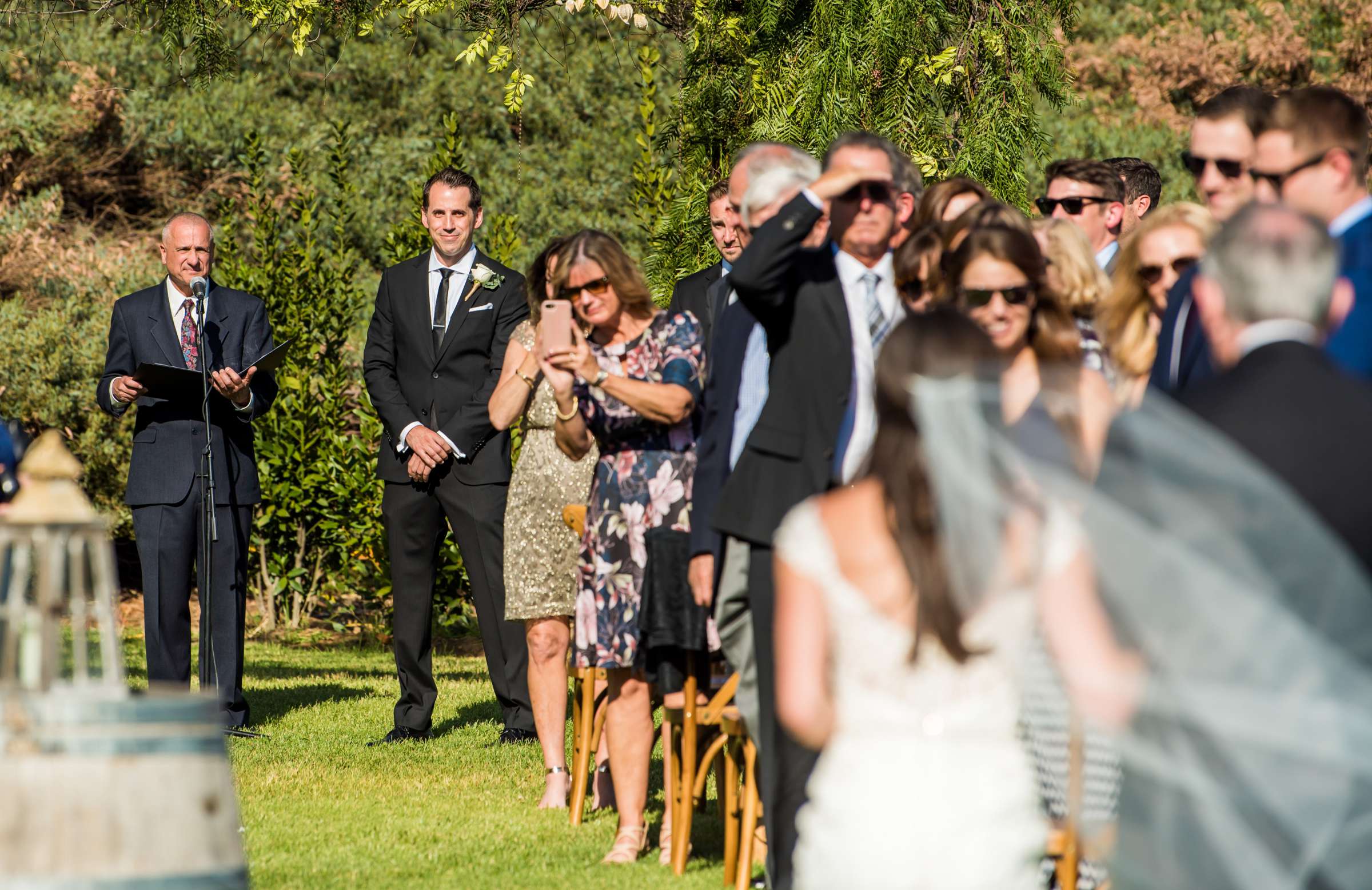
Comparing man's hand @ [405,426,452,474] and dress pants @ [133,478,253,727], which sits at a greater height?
man's hand @ [405,426,452,474]

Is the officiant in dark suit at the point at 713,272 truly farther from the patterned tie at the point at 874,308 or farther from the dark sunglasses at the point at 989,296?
the dark sunglasses at the point at 989,296

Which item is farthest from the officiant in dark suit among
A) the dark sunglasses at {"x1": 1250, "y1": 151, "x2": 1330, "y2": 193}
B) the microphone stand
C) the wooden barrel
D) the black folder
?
the wooden barrel

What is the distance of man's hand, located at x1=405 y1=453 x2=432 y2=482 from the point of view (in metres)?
7.75

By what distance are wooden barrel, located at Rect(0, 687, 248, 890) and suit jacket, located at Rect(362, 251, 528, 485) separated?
5052mm

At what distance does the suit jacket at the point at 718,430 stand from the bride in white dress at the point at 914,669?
1807 millimetres

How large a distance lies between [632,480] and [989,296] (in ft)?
5.83

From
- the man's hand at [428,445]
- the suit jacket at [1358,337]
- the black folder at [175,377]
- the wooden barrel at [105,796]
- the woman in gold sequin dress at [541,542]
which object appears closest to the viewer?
the wooden barrel at [105,796]

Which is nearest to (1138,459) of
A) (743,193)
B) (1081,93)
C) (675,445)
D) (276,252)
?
(743,193)

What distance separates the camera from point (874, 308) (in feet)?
15.3

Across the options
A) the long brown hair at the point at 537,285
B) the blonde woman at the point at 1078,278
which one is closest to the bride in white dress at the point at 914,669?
the blonde woman at the point at 1078,278

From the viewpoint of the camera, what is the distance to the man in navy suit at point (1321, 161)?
12.7 ft

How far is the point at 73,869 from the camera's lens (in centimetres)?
265

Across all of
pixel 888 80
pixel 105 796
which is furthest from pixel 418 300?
pixel 105 796

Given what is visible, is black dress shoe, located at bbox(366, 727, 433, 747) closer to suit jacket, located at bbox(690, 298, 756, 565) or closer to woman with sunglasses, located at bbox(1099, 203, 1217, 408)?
suit jacket, located at bbox(690, 298, 756, 565)
